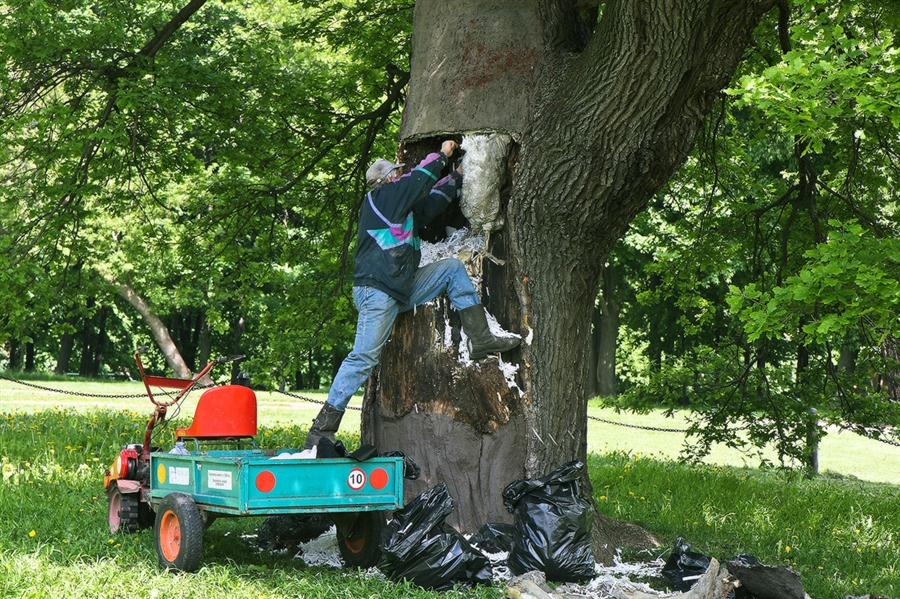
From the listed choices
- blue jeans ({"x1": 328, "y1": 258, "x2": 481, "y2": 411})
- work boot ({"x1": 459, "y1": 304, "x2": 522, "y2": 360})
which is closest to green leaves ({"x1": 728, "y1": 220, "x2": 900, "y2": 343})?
work boot ({"x1": 459, "y1": 304, "x2": 522, "y2": 360})

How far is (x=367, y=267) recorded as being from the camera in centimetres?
579

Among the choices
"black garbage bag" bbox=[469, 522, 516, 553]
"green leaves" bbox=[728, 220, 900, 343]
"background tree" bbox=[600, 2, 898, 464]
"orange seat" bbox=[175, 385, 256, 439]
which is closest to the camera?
"green leaves" bbox=[728, 220, 900, 343]

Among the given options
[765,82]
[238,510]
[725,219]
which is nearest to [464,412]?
[238,510]

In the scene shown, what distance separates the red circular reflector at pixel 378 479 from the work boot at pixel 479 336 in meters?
1.06

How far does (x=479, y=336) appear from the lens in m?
5.80

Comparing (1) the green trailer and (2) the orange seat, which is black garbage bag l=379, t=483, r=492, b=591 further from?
(2) the orange seat

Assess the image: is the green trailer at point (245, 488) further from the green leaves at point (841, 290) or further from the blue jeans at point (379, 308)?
the green leaves at point (841, 290)

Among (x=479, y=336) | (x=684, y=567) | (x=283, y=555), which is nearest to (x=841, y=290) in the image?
(x=684, y=567)

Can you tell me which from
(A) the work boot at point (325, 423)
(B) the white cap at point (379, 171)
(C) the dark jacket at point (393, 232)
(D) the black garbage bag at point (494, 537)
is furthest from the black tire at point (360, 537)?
(B) the white cap at point (379, 171)

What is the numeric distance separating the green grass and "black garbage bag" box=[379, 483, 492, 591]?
0.13 m

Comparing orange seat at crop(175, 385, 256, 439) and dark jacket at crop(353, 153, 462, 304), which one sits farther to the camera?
orange seat at crop(175, 385, 256, 439)

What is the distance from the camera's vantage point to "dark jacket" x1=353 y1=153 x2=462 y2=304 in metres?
5.71

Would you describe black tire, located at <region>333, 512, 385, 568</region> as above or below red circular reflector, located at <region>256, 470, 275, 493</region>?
below

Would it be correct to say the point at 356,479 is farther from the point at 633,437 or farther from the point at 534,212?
the point at 633,437
